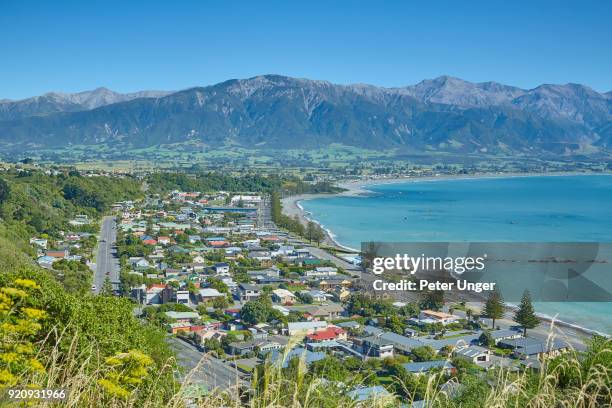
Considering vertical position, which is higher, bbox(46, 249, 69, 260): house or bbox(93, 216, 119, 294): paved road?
bbox(46, 249, 69, 260): house

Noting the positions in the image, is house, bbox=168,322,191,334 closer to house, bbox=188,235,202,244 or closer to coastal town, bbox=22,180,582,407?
coastal town, bbox=22,180,582,407

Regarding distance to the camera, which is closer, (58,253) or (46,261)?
(46,261)

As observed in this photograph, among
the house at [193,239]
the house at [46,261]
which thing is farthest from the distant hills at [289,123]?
the house at [46,261]

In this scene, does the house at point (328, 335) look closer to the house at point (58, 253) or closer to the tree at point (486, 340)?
the tree at point (486, 340)

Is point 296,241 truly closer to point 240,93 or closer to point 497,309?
point 497,309

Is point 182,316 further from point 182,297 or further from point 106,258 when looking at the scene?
point 106,258

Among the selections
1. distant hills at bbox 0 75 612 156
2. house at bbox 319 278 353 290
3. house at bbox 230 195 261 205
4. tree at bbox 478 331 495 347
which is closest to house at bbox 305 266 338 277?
house at bbox 319 278 353 290

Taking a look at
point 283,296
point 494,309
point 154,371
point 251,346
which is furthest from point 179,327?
point 154,371
